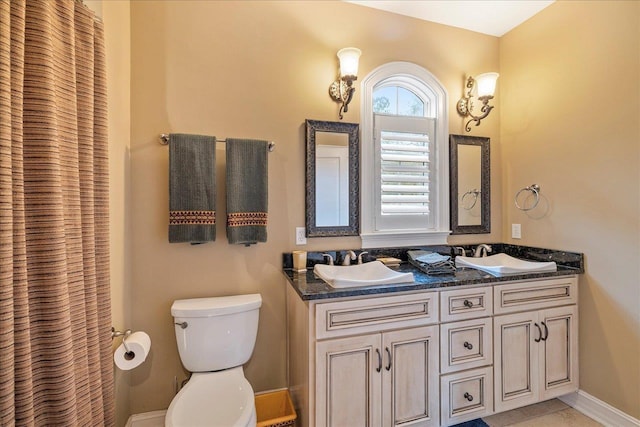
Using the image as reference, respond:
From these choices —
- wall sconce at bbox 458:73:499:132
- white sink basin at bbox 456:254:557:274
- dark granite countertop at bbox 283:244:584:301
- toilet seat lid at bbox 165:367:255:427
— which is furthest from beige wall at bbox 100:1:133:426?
wall sconce at bbox 458:73:499:132

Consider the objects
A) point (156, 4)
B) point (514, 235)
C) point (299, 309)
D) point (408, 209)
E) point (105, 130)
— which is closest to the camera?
point (105, 130)

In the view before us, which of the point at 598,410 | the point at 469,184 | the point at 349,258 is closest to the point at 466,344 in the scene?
the point at 349,258

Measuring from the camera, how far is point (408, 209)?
2.27 m

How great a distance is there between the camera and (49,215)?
35.7 inches

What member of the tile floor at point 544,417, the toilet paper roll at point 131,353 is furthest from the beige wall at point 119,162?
the tile floor at point 544,417

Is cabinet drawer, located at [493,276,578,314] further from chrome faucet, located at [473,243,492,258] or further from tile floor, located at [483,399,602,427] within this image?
tile floor, located at [483,399,602,427]

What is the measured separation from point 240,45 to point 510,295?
2308mm

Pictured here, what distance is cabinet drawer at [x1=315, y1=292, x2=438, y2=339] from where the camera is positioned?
146 centimetres

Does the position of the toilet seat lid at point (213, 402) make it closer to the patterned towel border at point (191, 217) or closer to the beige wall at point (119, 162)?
the beige wall at point (119, 162)

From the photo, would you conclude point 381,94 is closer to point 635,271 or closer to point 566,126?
point 566,126

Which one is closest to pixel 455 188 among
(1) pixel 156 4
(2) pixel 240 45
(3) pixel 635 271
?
(3) pixel 635 271

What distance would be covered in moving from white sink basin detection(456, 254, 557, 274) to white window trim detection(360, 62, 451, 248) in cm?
27

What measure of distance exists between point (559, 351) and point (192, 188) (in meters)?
2.53

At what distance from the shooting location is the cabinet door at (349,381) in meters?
1.45
